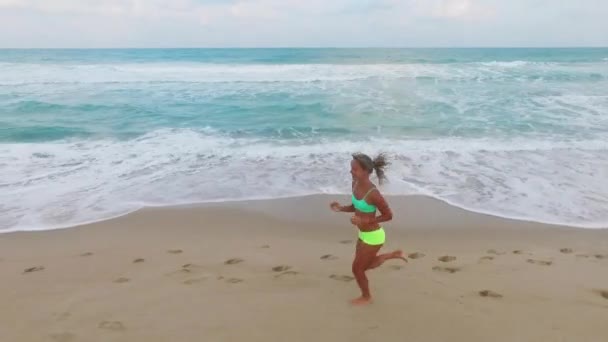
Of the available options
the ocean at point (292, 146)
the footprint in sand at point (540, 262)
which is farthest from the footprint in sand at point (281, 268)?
the ocean at point (292, 146)

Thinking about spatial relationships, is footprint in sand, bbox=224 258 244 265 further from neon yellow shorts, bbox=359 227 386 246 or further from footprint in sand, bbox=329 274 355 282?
neon yellow shorts, bbox=359 227 386 246

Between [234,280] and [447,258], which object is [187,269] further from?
[447,258]

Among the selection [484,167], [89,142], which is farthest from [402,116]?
[89,142]

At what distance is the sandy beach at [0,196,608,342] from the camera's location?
3559 mm

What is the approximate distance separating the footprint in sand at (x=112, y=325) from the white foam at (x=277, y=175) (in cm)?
325

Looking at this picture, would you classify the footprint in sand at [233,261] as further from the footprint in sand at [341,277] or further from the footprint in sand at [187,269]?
the footprint in sand at [341,277]

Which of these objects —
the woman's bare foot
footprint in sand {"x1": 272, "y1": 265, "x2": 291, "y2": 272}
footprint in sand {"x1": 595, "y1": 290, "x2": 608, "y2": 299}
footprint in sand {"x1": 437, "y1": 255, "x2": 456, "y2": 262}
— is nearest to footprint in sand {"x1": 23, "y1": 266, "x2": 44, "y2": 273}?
footprint in sand {"x1": 272, "y1": 265, "x2": 291, "y2": 272}

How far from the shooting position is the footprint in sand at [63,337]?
11.3 feet

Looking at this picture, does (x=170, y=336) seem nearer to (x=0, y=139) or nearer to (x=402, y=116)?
(x=0, y=139)

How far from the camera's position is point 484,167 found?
922cm

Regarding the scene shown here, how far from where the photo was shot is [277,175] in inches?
349

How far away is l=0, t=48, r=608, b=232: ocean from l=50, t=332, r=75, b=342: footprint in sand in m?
3.25

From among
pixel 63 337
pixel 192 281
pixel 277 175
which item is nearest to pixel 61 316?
pixel 63 337

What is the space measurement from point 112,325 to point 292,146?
826 centimetres
